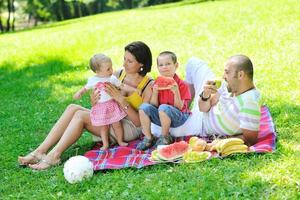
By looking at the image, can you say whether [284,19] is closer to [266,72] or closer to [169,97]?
[266,72]

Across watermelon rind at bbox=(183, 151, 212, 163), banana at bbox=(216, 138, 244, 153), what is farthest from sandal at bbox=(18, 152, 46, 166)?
banana at bbox=(216, 138, 244, 153)

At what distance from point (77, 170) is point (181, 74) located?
15.3ft

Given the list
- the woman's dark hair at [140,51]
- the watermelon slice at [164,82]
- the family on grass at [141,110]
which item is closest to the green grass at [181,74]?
the family on grass at [141,110]

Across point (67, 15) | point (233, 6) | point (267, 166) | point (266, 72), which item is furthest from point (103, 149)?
point (67, 15)

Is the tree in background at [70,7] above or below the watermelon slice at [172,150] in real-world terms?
above

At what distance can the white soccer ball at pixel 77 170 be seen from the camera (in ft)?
16.0

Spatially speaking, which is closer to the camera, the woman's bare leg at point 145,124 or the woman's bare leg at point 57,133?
the woman's bare leg at point 145,124

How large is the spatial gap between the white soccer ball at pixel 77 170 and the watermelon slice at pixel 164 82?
3.61 ft

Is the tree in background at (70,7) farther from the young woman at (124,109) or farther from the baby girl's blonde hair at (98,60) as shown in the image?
the baby girl's blonde hair at (98,60)

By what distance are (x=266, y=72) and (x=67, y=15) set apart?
1347 inches

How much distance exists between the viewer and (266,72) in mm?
8477

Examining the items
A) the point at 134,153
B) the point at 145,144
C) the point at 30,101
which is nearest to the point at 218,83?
the point at 145,144

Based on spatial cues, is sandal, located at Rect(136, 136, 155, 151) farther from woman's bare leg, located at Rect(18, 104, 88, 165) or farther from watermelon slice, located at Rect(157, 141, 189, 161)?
woman's bare leg, located at Rect(18, 104, 88, 165)

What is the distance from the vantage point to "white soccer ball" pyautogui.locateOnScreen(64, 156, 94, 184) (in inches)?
191
